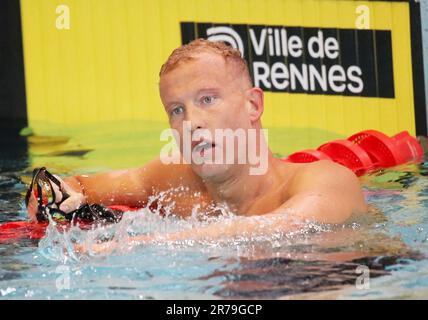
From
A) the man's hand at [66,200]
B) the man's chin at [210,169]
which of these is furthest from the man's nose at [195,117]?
the man's hand at [66,200]

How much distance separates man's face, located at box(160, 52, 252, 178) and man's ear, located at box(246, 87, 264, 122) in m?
0.04

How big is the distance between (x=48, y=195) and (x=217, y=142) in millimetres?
777

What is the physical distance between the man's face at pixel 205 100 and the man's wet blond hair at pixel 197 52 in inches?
0.6

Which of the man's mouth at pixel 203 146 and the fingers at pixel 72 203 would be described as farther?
the fingers at pixel 72 203

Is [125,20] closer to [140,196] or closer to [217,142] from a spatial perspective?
[140,196]

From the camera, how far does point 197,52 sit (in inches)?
124

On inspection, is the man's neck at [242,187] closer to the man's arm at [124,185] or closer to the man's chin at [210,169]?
the man's chin at [210,169]

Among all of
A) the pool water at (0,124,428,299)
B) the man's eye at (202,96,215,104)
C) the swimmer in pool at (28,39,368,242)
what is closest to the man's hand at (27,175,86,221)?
the pool water at (0,124,428,299)

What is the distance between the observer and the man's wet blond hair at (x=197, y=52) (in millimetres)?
3125

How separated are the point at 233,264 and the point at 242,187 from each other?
58 centimetres

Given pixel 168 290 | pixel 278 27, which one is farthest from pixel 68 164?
pixel 168 290

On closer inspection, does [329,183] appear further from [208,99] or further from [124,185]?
[124,185]

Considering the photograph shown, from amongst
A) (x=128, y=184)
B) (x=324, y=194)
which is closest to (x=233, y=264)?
(x=324, y=194)

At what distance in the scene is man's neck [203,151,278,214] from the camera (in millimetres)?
3199
